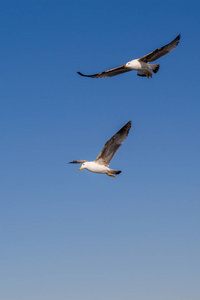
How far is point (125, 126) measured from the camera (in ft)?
96.9

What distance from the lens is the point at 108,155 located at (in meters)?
30.2

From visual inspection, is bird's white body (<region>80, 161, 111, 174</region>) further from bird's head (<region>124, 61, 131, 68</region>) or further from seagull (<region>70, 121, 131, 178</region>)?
bird's head (<region>124, 61, 131, 68</region>)

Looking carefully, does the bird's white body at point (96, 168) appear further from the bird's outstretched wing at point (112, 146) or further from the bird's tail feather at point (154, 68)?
the bird's tail feather at point (154, 68)

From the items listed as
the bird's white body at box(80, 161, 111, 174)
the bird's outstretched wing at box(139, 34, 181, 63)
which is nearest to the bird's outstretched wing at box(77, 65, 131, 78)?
the bird's outstretched wing at box(139, 34, 181, 63)

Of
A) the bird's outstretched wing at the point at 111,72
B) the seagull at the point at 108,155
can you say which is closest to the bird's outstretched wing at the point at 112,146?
the seagull at the point at 108,155

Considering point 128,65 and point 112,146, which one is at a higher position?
point 128,65

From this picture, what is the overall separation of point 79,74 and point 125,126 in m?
8.51

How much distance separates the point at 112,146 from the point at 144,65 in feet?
23.1

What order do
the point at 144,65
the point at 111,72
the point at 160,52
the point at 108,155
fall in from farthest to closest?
the point at 111,72 → the point at 144,65 → the point at 160,52 → the point at 108,155

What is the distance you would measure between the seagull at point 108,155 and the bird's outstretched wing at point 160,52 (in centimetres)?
558

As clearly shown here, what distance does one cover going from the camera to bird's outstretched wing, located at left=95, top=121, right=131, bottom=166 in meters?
29.6

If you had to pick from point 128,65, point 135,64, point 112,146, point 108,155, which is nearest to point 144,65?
point 135,64

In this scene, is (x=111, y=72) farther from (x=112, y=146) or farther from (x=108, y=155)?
(x=108, y=155)

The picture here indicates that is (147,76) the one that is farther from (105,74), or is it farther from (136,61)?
(105,74)
